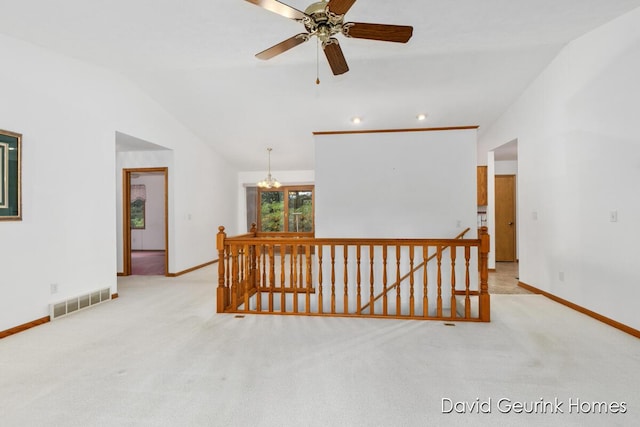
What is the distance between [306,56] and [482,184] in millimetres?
4246

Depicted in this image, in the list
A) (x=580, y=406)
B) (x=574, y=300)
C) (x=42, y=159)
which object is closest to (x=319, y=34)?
(x=580, y=406)

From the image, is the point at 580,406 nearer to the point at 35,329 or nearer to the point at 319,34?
the point at 319,34

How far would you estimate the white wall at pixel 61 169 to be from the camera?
118 inches

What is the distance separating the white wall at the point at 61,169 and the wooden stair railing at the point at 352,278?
1738mm

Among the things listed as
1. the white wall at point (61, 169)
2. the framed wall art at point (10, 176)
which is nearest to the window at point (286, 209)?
the white wall at point (61, 169)

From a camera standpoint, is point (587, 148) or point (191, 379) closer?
point (191, 379)

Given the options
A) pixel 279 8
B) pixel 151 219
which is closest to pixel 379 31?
pixel 279 8

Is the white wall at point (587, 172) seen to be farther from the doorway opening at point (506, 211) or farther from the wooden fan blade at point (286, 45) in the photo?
the wooden fan blade at point (286, 45)

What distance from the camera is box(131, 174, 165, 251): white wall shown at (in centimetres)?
960

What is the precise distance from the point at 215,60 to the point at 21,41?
72.4 inches

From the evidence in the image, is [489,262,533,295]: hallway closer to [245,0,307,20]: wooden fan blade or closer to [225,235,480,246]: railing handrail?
[225,235,480,246]: railing handrail

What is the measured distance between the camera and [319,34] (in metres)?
2.23

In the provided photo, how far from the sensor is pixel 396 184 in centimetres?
490

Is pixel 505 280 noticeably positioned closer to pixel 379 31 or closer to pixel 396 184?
pixel 396 184
